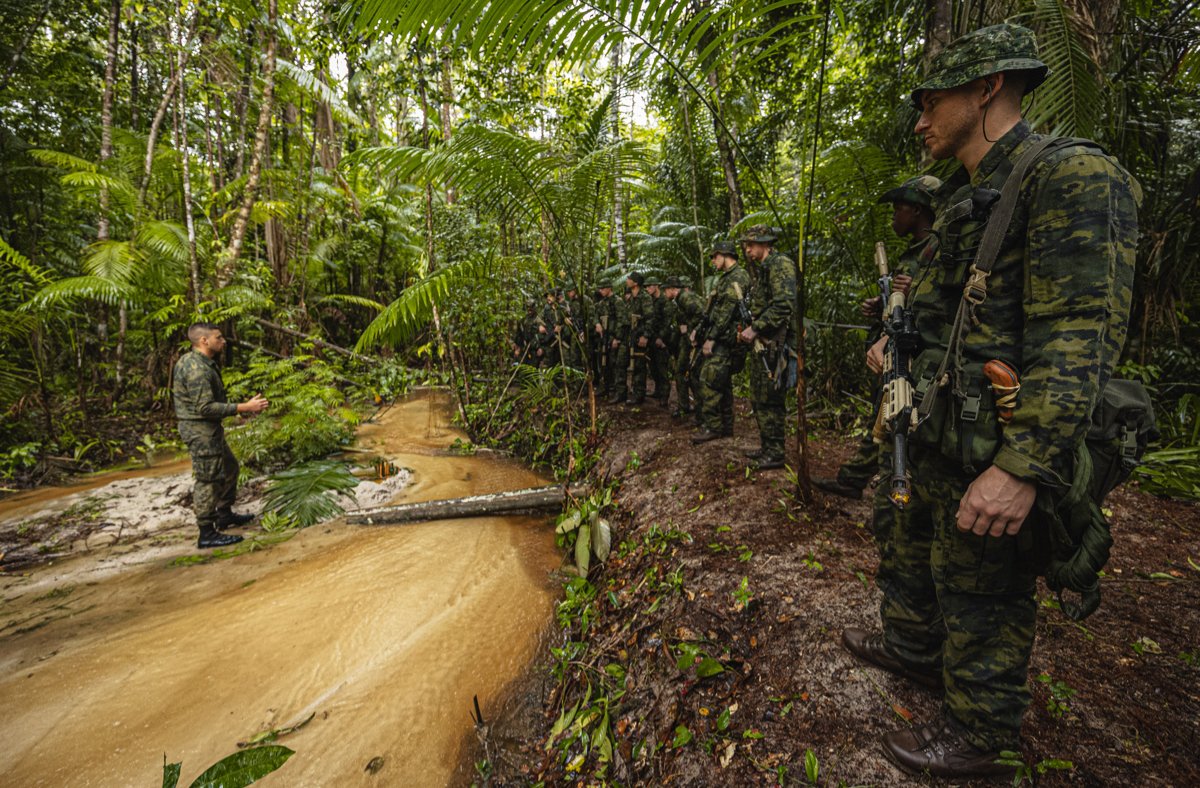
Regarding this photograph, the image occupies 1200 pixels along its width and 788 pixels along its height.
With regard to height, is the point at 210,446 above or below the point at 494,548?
above

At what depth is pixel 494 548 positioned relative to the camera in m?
3.83

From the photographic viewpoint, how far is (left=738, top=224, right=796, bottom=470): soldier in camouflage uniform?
372 centimetres

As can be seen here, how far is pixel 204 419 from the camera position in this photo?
419 centimetres

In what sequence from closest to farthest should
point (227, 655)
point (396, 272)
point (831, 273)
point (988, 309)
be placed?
point (988, 309)
point (227, 655)
point (831, 273)
point (396, 272)

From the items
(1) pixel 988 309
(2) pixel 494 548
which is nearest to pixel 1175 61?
(1) pixel 988 309

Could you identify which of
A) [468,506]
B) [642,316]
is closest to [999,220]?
[468,506]

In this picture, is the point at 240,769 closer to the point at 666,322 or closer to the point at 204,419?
the point at 204,419

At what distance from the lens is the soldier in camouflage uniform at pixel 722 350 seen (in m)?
4.47

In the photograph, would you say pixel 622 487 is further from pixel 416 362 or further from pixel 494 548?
pixel 416 362

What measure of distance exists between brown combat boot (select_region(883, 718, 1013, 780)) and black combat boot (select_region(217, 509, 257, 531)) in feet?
17.4

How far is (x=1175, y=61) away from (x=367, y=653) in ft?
24.8

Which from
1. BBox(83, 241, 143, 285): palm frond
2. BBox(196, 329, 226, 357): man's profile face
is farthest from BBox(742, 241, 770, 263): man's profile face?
BBox(83, 241, 143, 285): palm frond

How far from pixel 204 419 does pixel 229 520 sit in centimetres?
100

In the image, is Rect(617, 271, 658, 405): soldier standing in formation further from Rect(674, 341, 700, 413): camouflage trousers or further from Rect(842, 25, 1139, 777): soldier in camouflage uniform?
Rect(842, 25, 1139, 777): soldier in camouflage uniform
